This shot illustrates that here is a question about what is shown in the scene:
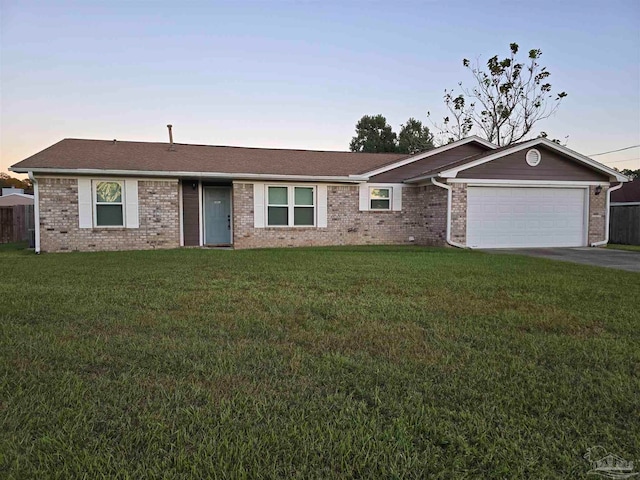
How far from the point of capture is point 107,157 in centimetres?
1424

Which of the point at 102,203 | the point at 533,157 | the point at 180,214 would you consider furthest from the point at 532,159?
the point at 102,203

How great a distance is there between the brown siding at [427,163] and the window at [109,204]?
857cm

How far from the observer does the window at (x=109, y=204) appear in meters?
13.4

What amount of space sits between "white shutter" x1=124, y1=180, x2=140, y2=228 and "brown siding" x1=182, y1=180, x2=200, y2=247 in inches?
62.4

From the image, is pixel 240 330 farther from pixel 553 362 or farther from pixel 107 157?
pixel 107 157

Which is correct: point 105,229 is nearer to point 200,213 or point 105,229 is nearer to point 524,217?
point 200,213

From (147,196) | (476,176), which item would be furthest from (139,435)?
(476,176)

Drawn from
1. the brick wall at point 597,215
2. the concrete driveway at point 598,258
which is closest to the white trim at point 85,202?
the concrete driveway at point 598,258

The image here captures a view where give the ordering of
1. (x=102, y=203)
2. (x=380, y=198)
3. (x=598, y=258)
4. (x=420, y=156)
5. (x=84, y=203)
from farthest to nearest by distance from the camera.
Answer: (x=420, y=156), (x=380, y=198), (x=102, y=203), (x=84, y=203), (x=598, y=258)

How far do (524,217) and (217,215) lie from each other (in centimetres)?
1080

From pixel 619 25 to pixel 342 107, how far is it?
33.8 ft

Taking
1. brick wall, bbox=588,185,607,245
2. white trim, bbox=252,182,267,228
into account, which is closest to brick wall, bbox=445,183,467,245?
brick wall, bbox=588,185,607,245

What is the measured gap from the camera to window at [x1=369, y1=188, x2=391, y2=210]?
51.6 feet

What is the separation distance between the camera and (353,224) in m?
15.5
